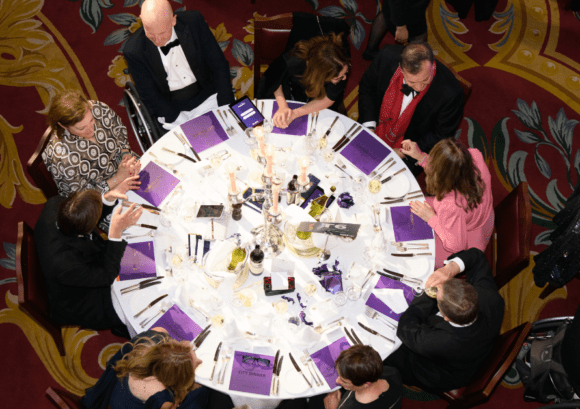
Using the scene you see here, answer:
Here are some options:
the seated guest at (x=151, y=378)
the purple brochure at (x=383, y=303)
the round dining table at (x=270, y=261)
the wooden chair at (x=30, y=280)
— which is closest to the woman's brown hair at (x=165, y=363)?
the seated guest at (x=151, y=378)

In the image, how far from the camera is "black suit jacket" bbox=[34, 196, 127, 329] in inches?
109

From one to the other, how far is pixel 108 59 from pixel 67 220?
2.85 meters

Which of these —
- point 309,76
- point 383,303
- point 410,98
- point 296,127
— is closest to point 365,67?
point 410,98

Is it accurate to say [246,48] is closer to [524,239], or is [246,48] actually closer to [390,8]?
[390,8]

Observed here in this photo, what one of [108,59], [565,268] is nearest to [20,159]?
Answer: [108,59]

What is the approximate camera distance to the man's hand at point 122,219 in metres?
2.80

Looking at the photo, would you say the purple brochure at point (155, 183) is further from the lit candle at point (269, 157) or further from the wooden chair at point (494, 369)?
the wooden chair at point (494, 369)

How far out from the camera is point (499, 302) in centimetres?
266

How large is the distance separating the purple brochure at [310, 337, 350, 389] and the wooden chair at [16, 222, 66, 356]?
1671mm

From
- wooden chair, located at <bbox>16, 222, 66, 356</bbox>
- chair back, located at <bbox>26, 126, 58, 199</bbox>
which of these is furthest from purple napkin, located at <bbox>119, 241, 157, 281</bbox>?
chair back, located at <bbox>26, 126, 58, 199</bbox>

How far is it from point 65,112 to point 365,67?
3200mm

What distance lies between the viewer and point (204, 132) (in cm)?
327

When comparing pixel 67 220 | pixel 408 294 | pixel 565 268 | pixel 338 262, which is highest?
pixel 67 220

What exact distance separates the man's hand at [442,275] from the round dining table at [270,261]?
48 mm
